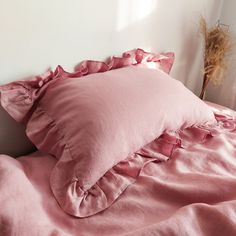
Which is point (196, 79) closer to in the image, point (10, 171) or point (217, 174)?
point (217, 174)

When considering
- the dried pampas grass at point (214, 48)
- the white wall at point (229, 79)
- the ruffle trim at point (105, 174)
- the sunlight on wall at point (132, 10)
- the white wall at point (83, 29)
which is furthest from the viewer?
the white wall at point (229, 79)

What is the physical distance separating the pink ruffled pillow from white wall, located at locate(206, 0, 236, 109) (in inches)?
33.3

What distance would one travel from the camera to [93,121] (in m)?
0.92

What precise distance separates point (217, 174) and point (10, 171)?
62cm

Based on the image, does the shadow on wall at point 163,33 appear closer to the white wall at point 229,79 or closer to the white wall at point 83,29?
the white wall at point 83,29

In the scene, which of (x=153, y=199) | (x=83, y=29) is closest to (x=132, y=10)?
(x=83, y=29)

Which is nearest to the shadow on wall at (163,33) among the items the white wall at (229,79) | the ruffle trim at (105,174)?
the white wall at (229,79)

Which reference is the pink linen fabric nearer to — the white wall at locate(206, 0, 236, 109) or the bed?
the bed

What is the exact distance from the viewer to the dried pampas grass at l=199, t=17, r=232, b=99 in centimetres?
164

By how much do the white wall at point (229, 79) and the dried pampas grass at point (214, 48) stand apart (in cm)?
14

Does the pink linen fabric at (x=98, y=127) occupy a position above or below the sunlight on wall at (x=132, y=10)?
below

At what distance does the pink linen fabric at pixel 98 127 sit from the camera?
2.86 feet

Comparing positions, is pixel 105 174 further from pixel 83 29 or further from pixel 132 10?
pixel 132 10

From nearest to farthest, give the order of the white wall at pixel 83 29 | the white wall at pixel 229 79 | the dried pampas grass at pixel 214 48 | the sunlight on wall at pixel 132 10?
the white wall at pixel 83 29
the sunlight on wall at pixel 132 10
the dried pampas grass at pixel 214 48
the white wall at pixel 229 79
